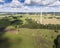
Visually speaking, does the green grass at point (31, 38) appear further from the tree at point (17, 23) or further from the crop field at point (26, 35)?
the tree at point (17, 23)

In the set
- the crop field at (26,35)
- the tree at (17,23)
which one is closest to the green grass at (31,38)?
the crop field at (26,35)

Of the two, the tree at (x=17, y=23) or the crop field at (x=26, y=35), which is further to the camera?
the tree at (x=17, y=23)

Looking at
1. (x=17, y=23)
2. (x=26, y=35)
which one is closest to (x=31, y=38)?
(x=26, y=35)

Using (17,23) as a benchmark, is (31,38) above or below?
below

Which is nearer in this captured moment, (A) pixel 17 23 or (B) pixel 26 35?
(B) pixel 26 35

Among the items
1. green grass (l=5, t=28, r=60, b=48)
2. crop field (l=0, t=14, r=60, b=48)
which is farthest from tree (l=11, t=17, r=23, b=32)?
green grass (l=5, t=28, r=60, b=48)

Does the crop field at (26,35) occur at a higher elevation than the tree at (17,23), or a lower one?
lower

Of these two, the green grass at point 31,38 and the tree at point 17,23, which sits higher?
the tree at point 17,23

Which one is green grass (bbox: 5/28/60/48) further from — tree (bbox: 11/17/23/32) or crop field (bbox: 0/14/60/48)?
tree (bbox: 11/17/23/32)

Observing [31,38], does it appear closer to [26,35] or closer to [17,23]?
[26,35]

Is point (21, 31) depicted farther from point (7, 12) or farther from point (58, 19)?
point (58, 19)

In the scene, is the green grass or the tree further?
the tree

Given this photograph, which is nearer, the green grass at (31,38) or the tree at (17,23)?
the green grass at (31,38)
